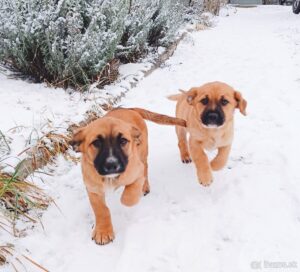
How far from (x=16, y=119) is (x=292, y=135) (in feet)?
9.79

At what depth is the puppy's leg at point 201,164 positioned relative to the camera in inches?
142

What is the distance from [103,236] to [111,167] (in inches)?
23.5

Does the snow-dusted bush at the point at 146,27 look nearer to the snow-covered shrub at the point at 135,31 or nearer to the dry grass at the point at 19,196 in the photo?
the snow-covered shrub at the point at 135,31

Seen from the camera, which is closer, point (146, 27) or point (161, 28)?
point (146, 27)

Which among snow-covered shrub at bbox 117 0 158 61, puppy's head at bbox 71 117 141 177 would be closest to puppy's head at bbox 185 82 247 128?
puppy's head at bbox 71 117 141 177

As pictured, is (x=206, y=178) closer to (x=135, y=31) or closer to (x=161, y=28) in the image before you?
(x=135, y=31)

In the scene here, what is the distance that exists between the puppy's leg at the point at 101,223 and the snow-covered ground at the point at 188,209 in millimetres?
56

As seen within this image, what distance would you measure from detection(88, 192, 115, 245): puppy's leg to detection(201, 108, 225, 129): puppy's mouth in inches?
44.0

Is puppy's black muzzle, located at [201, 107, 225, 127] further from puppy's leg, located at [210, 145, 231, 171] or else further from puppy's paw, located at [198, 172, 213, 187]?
puppy's paw, located at [198, 172, 213, 187]

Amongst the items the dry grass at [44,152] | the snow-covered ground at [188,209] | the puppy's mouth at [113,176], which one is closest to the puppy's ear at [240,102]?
the snow-covered ground at [188,209]

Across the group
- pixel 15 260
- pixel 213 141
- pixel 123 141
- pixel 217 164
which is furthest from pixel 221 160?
pixel 15 260

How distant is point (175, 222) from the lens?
328 centimetres

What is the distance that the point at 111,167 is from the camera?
275 centimetres

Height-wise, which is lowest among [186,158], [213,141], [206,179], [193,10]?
[193,10]
